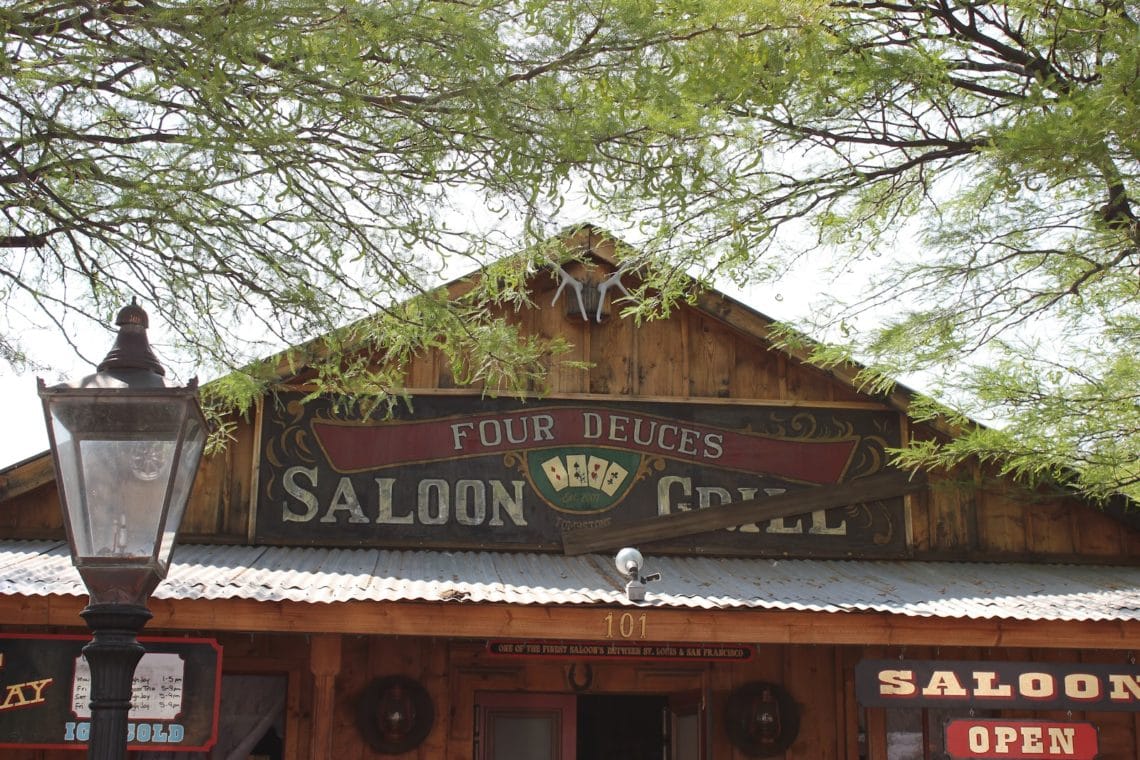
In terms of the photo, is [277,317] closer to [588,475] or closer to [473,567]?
[473,567]

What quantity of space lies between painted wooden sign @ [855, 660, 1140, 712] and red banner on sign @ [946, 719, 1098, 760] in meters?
0.42

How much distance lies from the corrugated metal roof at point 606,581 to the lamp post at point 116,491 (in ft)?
13.9

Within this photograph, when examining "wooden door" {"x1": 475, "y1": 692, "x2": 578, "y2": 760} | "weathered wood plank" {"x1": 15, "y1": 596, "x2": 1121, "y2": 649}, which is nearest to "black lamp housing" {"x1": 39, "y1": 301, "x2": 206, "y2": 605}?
"weathered wood plank" {"x1": 15, "y1": 596, "x2": 1121, "y2": 649}

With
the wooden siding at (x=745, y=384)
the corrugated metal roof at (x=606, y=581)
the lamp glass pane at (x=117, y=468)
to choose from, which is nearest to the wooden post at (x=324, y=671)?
the corrugated metal roof at (x=606, y=581)

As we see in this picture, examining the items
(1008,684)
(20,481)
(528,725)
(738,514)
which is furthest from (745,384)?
(20,481)

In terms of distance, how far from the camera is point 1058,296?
30.8 feet

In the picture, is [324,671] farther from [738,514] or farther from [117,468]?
[117,468]

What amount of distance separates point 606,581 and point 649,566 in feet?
3.39

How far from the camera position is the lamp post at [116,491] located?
4348mm

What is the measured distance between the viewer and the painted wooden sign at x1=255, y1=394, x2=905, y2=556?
10.8m

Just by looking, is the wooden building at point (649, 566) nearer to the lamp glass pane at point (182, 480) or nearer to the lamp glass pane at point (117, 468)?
the lamp glass pane at point (182, 480)

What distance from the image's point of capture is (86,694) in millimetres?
9289

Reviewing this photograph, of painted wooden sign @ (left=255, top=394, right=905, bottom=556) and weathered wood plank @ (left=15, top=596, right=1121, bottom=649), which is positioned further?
painted wooden sign @ (left=255, top=394, right=905, bottom=556)

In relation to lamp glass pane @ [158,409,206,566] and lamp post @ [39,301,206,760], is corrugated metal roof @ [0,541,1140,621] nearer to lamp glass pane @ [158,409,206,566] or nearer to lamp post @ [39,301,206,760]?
lamp glass pane @ [158,409,206,566]
